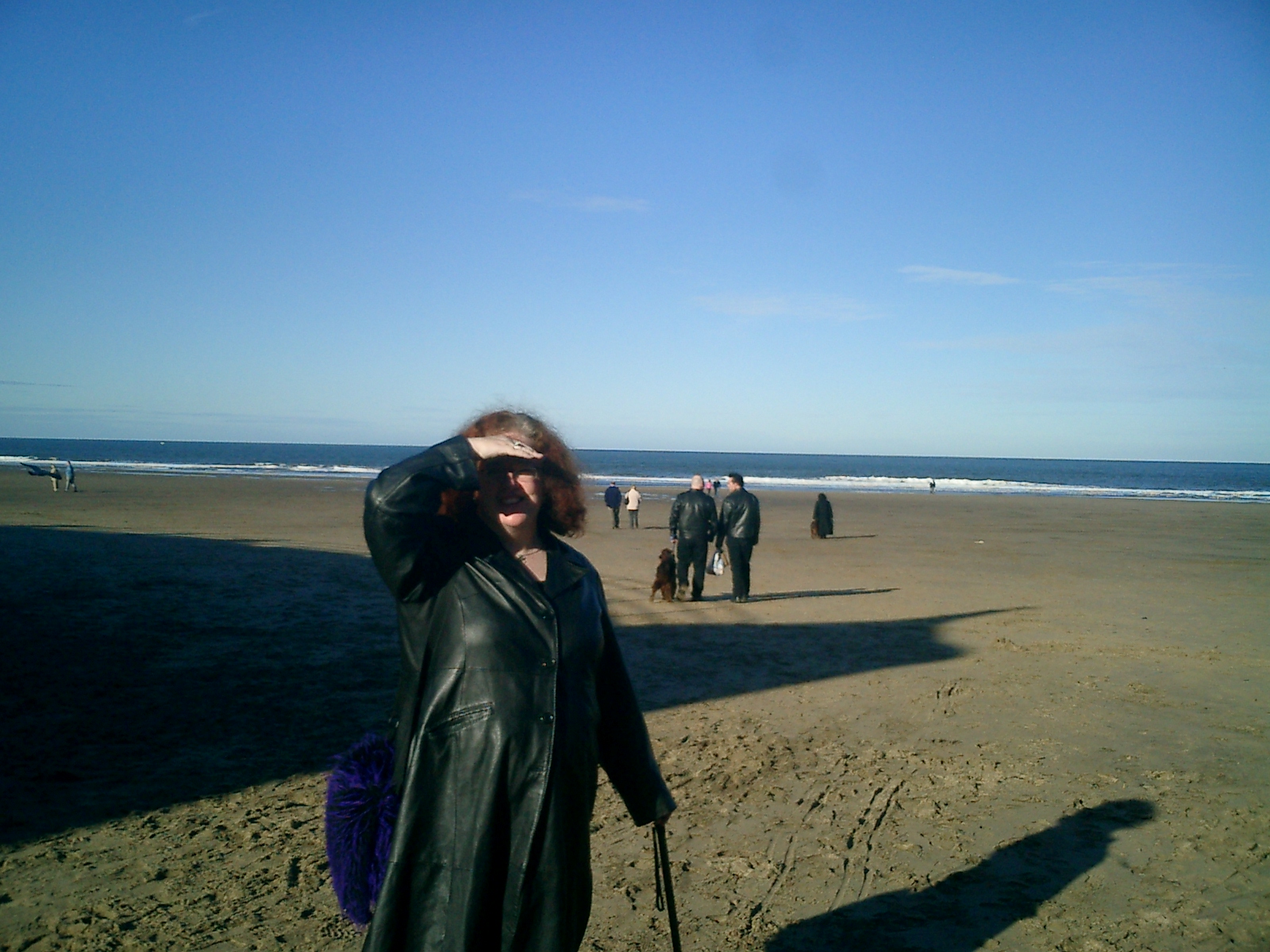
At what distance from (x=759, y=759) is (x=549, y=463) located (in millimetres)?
3568

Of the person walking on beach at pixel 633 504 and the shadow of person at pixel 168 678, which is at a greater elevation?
the person walking on beach at pixel 633 504

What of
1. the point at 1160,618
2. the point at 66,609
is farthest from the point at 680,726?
the point at 1160,618

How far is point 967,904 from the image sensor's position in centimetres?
366

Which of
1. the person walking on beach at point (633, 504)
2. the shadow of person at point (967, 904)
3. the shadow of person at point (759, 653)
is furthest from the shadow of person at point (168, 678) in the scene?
the person walking on beach at point (633, 504)

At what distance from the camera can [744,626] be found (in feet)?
31.6

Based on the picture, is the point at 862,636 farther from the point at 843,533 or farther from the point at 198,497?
the point at 198,497

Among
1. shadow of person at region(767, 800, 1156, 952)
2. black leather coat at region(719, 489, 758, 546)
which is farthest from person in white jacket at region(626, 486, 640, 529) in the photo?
shadow of person at region(767, 800, 1156, 952)

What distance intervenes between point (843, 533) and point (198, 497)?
2141cm

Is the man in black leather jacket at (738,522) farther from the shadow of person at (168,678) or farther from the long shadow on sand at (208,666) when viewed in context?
the shadow of person at (168,678)

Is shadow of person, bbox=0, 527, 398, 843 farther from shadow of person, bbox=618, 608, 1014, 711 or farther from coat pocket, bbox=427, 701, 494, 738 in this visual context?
coat pocket, bbox=427, 701, 494, 738

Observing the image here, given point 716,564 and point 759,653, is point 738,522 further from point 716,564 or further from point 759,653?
point 759,653

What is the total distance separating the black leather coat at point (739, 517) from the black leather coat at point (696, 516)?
142 mm

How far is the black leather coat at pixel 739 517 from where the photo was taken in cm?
1086

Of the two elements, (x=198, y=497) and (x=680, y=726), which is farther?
(x=198, y=497)
